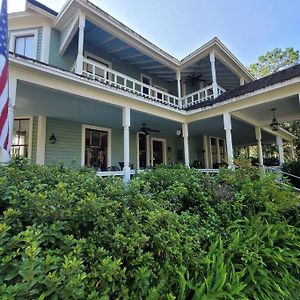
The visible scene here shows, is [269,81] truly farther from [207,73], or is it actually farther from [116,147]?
[116,147]

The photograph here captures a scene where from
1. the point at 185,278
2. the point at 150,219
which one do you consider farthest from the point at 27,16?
the point at 185,278

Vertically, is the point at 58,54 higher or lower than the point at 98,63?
higher

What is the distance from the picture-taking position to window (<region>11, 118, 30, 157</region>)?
8172mm

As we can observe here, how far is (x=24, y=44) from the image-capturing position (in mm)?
9219

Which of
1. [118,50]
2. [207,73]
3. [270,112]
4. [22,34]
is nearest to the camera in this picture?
[22,34]

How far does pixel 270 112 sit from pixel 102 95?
7.44 meters

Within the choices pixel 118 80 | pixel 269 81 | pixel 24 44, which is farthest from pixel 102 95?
pixel 269 81

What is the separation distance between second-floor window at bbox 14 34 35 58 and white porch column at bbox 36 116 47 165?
339 centimetres

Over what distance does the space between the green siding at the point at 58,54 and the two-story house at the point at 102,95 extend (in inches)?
1.7

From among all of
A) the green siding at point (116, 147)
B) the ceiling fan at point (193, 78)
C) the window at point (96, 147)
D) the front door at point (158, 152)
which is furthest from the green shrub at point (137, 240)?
the ceiling fan at point (193, 78)

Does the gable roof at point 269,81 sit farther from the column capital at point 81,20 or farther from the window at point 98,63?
the column capital at point 81,20

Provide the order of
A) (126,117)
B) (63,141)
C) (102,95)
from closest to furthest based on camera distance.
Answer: (102,95)
(126,117)
(63,141)

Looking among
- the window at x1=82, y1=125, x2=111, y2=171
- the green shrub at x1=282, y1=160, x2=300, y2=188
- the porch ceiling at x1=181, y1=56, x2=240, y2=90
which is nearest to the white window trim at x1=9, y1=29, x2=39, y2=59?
the window at x1=82, y1=125, x2=111, y2=171

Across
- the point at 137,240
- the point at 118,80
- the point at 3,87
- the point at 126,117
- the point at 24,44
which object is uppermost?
the point at 24,44
